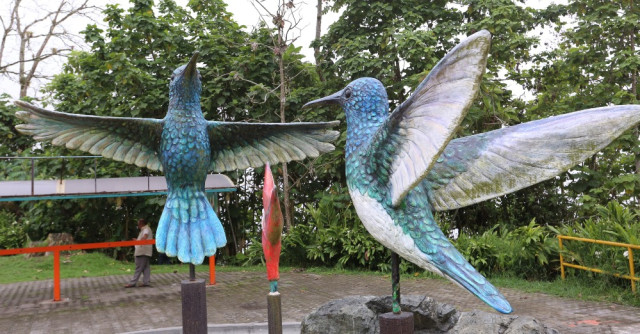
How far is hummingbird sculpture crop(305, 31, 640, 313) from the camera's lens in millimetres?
A: 2199

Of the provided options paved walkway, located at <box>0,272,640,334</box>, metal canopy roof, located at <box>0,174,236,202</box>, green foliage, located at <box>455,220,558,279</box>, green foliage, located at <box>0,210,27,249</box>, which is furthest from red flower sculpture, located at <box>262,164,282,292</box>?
green foliage, located at <box>0,210,27,249</box>

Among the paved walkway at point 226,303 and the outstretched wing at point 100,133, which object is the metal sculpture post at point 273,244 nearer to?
the outstretched wing at point 100,133

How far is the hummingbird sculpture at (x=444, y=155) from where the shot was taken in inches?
86.6

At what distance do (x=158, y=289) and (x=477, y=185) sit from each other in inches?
261

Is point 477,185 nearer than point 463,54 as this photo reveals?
No

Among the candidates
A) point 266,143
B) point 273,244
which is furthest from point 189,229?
point 266,143

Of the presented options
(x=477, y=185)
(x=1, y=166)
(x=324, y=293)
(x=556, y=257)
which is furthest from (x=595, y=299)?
(x=1, y=166)

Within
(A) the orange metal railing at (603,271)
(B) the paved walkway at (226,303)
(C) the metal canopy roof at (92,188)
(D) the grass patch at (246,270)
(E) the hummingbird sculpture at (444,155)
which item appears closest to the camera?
(E) the hummingbird sculpture at (444,155)

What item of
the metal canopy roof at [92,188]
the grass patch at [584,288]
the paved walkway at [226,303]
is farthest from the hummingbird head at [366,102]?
the grass patch at [584,288]

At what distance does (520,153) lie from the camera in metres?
2.62

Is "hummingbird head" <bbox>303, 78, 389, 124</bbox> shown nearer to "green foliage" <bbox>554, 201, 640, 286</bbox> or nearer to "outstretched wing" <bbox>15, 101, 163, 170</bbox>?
"outstretched wing" <bbox>15, 101, 163, 170</bbox>

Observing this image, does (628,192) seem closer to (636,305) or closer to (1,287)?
(636,305)

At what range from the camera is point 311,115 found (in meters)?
10.2

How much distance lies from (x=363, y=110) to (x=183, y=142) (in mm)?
1422
